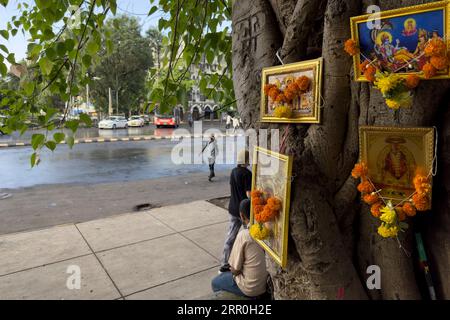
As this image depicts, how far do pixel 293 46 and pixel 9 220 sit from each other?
7.40 metres

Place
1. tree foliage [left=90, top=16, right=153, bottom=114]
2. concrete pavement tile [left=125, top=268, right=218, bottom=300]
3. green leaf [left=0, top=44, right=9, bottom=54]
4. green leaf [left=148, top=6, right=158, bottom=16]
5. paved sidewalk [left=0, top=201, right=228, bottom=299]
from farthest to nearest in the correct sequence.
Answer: tree foliage [left=90, top=16, right=153, bottom=114] < paved sidewalk [left=0, top=201, right=228, bottom=299] < concrete pavement tile [left=125, top=268, right=218, bottom=300] < green leaf [left=148, top=6, right=158, bottom=16] < green leaf [left=0, top=44, right=9, bottom=54]

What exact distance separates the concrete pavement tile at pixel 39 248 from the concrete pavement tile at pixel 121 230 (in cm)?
19

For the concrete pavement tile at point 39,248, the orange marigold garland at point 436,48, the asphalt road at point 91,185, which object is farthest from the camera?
the asphalt road at point 91,185

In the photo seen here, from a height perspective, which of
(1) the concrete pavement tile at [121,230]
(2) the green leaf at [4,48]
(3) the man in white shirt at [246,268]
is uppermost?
(2) the green leaf at [4,48]

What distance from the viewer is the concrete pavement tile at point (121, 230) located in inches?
216

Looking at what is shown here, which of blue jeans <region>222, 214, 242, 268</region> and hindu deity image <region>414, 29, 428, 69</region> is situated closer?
hindu deity image <region>414, 29, 428, 69</region>

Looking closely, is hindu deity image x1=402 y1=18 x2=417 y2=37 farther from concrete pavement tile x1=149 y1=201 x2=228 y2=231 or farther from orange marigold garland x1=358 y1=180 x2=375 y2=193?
concrete pavement tile x1=149 y1=201 x2=228 y2=231

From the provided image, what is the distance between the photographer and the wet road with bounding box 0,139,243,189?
1112 centimetres

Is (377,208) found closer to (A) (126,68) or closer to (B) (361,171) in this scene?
(B) (361,171)

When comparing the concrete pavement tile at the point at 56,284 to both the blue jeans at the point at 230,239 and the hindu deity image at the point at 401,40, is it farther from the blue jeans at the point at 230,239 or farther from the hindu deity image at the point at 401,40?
the hindu deity image at the point at 401,40

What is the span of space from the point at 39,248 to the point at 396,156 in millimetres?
5598

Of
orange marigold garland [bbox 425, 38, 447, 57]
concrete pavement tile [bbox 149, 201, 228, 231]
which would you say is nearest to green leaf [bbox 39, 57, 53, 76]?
orange marigold garland [bbox 425, 38, 447, 57]

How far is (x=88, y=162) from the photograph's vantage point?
1434 centimetres

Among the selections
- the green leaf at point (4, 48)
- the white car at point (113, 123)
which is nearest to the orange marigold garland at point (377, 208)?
the green leaf at point (4, 48)
